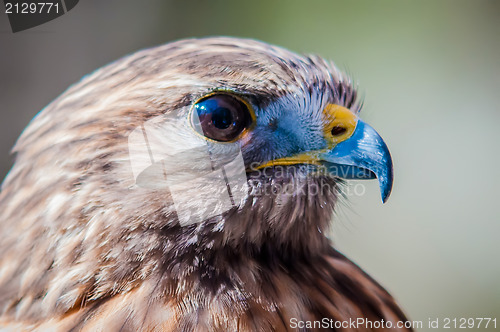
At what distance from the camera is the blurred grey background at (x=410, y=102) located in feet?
12.0

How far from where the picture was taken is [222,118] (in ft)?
3.69

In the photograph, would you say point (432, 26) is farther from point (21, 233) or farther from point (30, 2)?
point (21, 233)

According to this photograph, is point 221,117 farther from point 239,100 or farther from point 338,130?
point 338,130

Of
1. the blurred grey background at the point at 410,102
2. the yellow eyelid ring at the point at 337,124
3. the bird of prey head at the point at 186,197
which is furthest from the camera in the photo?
the blurred grey background at the point at 410,102

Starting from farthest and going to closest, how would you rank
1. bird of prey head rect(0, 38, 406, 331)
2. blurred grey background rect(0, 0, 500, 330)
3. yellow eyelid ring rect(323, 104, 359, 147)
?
1. blurred grey background rect(0, 0, 500, 330)
2. yellow eyelid ring rect(323, 104, 359, 147)
3. bird of prey head rect(0, 38, 406, 331)

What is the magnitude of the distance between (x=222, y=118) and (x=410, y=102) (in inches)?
118

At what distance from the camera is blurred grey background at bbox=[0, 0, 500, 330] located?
365 centimetres

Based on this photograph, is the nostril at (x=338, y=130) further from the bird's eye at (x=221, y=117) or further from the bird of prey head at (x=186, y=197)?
the bird's eye at (x=221, y=117)

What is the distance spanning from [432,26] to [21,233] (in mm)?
3750

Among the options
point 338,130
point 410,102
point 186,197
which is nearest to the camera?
point 186,197
